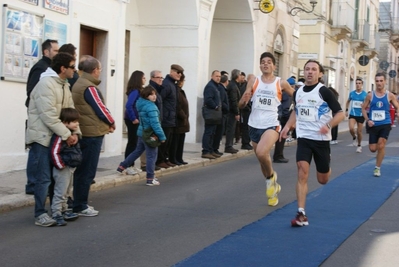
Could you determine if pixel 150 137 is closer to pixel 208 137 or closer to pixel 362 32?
pixel 208 137

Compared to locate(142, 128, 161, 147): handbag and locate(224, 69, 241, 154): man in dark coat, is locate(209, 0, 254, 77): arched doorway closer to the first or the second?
locate(224, 69, 241, 154): man in dark coat

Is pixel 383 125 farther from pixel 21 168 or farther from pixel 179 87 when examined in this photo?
pixel 21 168

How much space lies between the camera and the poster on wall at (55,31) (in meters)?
12.3

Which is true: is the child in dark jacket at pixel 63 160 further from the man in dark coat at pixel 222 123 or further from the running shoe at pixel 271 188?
the man in dark coat at pixel 222 123

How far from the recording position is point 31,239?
7.18m

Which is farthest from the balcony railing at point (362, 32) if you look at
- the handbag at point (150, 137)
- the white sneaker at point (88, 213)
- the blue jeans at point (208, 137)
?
the white sneaker at point (88, 213)

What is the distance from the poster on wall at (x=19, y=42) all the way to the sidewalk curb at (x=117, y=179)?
2.25m

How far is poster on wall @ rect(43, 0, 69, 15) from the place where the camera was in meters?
12.3

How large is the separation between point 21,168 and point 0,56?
1989mm

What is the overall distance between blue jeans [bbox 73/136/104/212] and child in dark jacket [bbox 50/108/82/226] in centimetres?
39

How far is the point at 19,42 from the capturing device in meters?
11.5

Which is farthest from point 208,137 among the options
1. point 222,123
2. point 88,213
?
point 88,213

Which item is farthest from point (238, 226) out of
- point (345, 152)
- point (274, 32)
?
point (274, 32)

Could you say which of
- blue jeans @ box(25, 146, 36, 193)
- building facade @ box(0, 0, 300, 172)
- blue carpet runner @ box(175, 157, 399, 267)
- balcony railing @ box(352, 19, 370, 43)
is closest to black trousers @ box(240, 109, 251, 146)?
building facade @ box(0, 0, 300, 172)
